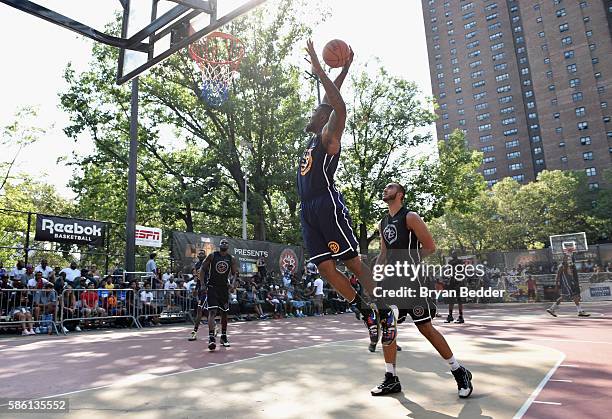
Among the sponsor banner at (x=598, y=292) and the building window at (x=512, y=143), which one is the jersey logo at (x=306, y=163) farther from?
the building window at (x=512, y=143)

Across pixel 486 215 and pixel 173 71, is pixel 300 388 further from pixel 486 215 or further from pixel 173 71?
pixel 486 215

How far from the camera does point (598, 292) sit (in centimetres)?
2262

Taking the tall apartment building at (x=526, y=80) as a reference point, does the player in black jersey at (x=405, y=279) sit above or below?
below

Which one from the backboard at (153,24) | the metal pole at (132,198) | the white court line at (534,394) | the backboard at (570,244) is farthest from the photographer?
the backboard at (570,244)

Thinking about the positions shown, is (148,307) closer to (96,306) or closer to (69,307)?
(96,306)

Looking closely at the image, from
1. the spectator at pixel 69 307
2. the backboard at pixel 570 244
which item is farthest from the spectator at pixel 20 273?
the backboard at pixel 570 244

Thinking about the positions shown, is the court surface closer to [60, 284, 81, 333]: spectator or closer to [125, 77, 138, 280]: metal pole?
[60, 284, 81, 333]: spectator

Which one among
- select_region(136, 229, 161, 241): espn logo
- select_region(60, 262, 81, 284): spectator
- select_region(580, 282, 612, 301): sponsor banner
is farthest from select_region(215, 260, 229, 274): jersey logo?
select_region(580, 282, 612, 301): sponsor banner

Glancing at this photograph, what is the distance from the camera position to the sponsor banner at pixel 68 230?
13492 millimetres

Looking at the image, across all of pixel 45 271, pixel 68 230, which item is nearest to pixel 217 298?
pixel 45 271

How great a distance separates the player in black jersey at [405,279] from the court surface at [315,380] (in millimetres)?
185

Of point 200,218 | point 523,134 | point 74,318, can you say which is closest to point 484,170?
point 523,134

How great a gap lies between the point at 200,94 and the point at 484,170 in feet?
288

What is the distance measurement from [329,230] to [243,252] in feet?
48.4
